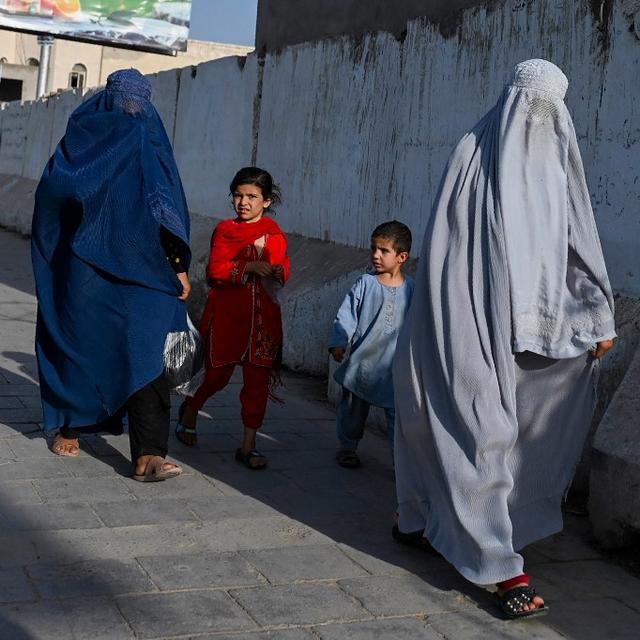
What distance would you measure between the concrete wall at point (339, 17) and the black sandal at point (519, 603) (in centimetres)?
379

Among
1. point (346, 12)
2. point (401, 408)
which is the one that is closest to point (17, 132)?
point (346, 12)

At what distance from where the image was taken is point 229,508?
4.86 meters

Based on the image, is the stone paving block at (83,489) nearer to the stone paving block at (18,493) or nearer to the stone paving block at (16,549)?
the stone paving block at (18,493)

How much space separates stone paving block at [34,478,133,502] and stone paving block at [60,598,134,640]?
116 cm

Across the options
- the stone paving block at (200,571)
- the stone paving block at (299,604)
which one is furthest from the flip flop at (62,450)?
the stone paving block at (299,604)

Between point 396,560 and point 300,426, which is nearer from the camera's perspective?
point 396,560

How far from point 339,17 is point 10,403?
3.77 m

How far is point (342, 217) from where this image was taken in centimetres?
804

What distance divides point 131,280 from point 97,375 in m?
0.49

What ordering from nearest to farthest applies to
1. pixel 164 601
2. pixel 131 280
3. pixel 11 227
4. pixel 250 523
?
pixel 164 601
pixel 250 523
pixel 131 280
pixel 11 227

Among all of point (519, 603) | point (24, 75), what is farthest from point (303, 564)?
point (24, 75)

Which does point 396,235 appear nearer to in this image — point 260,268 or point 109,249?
point 260,268

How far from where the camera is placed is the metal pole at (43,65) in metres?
28.9

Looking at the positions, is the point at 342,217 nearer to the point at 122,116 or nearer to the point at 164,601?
the point at 122,116
